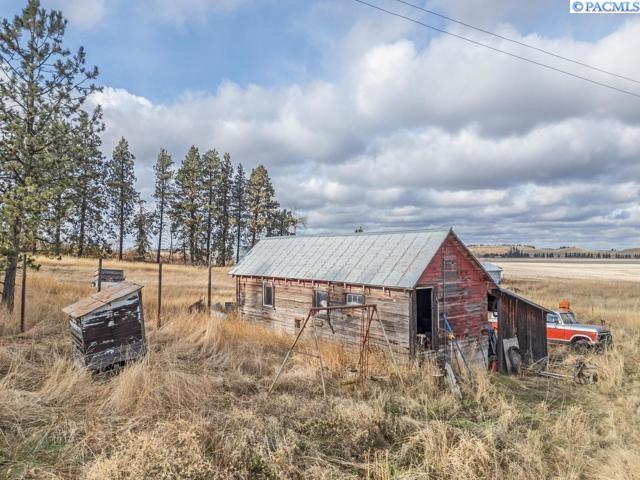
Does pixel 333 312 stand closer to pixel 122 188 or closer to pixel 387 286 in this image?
pixel 387 286

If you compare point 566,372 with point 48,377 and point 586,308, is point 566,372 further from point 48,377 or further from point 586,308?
point 586,308

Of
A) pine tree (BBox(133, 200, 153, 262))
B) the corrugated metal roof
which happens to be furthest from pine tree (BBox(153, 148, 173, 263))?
the corrugated metal roof

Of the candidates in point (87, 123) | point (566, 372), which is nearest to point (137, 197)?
point (87, 123)

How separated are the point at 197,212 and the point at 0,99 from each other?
35.8 metres

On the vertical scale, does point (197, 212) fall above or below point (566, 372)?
above

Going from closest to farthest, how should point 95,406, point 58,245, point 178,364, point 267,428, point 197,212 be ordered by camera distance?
point 267,428 < point 95,406 < point 178,364 < point 58,245 < point 197,212

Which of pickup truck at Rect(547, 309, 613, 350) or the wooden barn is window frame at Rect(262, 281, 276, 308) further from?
pickup truck at Rect(547, 309, 613, 350)

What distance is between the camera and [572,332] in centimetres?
1938

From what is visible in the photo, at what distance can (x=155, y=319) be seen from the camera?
1585cm

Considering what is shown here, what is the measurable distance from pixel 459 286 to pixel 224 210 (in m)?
42.5

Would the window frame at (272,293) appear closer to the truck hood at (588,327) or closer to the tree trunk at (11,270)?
the tree trunk at (11,270)

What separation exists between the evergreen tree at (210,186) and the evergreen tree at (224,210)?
0.65 meters

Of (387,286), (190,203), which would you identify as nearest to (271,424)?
(387,286)

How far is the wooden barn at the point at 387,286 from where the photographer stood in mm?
13703
